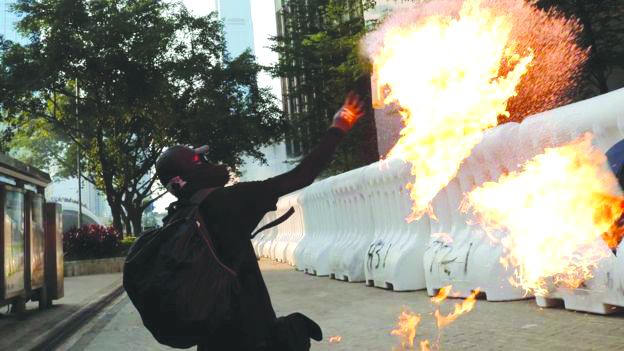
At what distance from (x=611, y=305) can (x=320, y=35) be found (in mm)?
23386

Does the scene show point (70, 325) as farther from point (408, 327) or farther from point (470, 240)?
point (470, 240)

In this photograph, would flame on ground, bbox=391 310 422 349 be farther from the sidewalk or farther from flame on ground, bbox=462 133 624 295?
the sidewalk

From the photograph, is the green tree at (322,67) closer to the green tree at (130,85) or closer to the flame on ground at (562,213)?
the green tree at (130,85)

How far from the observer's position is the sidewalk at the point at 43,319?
297 inches

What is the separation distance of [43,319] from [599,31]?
1965 cm

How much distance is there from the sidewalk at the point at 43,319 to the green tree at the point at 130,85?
1107 cm

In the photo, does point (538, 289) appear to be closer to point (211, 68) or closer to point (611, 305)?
point (611, 305)

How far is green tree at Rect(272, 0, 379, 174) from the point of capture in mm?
28156

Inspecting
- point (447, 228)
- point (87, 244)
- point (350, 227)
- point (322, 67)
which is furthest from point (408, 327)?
point (322, 67)

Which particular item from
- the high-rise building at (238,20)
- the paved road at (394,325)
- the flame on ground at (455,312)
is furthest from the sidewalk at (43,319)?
the high-rise building at (238,20)

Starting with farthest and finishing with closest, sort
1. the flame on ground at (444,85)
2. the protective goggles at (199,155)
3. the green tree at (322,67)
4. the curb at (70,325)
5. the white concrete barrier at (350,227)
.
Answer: the green tree at (322,67) → the white concrete barrier at (350,227) → the curb at (70,325) → the flame on ground at (444,85) → the protective goggles at (199,155)

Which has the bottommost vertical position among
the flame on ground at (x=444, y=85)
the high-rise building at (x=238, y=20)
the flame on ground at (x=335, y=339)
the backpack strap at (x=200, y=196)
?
the flame on ground at (x=335, y=339)

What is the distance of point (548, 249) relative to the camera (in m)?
6.09

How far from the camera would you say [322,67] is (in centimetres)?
3083
